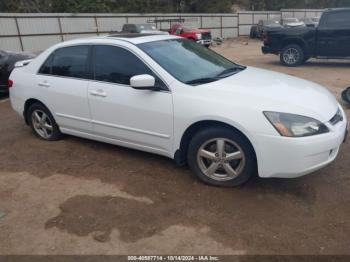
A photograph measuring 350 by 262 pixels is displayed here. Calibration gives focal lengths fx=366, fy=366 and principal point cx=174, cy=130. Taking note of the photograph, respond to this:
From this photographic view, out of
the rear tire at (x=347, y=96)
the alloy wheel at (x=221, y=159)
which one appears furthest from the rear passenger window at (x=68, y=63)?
the rear tire at (x=347, y=96)

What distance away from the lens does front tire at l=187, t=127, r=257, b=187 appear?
368cm

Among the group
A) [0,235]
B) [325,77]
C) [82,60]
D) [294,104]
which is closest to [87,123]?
[82,60]

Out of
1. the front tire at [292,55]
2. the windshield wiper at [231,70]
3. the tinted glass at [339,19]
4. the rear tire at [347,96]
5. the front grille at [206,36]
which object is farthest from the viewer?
the front grille at [206,36]

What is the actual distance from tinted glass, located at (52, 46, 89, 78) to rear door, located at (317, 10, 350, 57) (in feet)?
32.3

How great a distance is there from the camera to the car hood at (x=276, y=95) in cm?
357

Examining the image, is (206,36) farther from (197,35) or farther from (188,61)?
(188,61)

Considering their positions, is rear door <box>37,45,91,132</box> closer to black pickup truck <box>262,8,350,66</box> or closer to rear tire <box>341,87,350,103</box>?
rear tire <box>341,87,350,103</box>

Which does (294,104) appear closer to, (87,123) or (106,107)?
(106,107)

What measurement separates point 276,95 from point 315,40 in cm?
979

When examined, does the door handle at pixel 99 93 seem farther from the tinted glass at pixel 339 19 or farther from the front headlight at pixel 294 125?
the tinted glass at pixel 339 19

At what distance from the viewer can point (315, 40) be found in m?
12.4

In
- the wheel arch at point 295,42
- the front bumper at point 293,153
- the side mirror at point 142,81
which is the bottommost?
the wheel arch at point 295,42

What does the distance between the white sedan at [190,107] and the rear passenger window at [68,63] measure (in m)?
0.01

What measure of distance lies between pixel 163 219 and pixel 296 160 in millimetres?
1361
